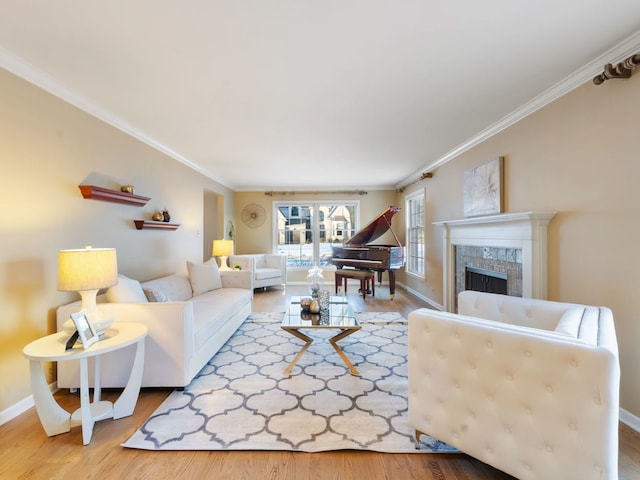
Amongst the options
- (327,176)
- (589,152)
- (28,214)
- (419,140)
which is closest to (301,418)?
(28,214)

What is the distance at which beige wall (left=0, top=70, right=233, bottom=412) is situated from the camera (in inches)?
74.7

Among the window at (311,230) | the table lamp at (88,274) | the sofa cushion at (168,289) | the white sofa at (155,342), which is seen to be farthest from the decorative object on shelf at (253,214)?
the table lamp at (88,274)

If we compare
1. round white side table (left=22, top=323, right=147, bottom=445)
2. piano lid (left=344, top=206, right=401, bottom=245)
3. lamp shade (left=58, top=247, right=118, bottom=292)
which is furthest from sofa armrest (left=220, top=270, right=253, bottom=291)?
piano lid (left=344, top=206, right=401, bottom=245)

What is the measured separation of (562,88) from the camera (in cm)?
223

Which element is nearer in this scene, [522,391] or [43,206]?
[522,391]

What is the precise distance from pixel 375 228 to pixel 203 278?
315 cm

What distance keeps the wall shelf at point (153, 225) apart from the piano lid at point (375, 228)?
3175 mm

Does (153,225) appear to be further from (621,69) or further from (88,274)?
(621,69)

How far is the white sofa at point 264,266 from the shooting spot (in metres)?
5.64

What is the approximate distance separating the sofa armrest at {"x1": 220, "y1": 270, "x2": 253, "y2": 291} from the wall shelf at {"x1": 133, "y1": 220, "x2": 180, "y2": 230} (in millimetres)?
922

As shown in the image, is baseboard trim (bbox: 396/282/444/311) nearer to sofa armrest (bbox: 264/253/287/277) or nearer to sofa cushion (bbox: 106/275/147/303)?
sofa armrest (bbox: 264/253/287/277)

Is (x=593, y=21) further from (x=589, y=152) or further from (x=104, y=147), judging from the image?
(x=104, y=147)

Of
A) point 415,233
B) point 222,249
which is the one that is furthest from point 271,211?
point 415,233

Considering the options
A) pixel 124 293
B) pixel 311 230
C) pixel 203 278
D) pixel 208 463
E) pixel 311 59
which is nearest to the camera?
pixel 208 463
